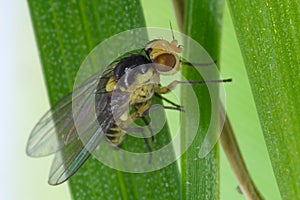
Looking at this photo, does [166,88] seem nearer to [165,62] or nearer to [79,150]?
[165,62]

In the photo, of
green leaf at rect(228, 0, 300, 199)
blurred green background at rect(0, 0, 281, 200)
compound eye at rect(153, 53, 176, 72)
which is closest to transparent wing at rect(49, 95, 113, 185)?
compound eye at rect(153, 53, 176, 72)

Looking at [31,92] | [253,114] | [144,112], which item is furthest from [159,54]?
[31,92]

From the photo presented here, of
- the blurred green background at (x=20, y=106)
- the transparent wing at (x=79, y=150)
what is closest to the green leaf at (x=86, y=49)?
the transparent wing at (x=79, y=150)

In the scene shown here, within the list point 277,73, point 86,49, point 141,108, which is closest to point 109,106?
point 141,108

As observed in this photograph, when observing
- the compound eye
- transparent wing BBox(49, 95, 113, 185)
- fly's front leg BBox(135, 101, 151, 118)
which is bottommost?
transparent wing BBox(49, 95, 113, 185)

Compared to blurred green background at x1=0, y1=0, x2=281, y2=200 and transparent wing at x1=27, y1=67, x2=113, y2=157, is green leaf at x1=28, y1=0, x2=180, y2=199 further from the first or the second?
blurred green background at x1=0, y1=0, x2=281, y2=200

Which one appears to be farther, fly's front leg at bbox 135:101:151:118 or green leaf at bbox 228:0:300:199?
fly's front leg at bbox 135:101:151:118

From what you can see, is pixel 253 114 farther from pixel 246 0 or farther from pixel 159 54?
pixel 246 0
